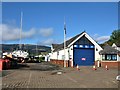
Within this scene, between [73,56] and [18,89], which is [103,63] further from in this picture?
[18,89]

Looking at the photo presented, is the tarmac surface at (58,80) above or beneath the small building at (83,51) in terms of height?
beneath

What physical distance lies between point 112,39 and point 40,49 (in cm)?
4961

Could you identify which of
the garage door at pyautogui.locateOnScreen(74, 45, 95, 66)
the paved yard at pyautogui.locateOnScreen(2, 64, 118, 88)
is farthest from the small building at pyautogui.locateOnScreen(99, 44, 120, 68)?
the paved yard at pyautogui.locateOnScreen(2, 64, 118, 88)

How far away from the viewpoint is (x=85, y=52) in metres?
48.1

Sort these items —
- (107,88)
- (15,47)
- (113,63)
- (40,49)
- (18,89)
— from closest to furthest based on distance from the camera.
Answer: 1. (18,89)
2. (107,88)
3. (113,63)
4. (15,47)
5. (40,49)

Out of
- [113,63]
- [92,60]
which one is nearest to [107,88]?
[113,63]

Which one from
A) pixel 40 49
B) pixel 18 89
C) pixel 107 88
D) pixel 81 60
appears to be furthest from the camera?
pixel 40 49

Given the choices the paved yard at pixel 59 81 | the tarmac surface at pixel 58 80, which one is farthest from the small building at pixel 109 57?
the paved yard at pixel 59 81

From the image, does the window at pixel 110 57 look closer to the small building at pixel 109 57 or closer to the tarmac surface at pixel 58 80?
the small building at pixel 109 57

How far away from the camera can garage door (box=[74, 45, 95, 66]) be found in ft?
157

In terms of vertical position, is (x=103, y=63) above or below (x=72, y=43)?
below

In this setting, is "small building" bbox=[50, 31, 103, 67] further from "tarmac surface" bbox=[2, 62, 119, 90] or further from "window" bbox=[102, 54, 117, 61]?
"tarmac surface" bbox=[2, 62, 119, 90]

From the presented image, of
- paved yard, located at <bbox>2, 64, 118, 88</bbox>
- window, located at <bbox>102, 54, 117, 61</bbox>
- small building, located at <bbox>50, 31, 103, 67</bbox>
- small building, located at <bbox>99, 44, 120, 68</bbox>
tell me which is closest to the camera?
paved yard, located at <bbox>2, 64, 118, 88</bbox>

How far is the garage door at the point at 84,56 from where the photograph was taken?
47.8 m
